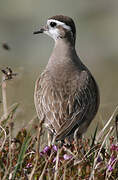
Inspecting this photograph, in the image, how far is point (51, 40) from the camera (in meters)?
26.1

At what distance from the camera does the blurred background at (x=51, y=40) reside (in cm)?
1991

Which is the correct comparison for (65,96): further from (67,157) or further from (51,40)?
(51,40)

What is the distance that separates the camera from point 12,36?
27047mm

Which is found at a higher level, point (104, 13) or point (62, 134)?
point (104, 13)

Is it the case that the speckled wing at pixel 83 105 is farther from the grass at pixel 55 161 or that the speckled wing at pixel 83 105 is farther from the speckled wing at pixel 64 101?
the grass at pixel 55 161

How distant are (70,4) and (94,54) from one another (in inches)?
296

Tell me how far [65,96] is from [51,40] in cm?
1806

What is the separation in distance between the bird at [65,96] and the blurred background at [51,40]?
674cm

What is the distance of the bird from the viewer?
7.93 metres

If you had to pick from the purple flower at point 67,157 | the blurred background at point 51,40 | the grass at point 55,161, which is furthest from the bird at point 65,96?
the blurred background at point 51,40

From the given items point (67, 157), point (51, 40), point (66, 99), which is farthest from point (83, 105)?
point (51, 40)

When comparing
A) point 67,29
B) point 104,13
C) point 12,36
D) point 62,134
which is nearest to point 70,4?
point 104,13

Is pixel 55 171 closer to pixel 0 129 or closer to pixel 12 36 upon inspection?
pixel 0 129

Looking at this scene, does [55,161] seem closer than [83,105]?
Yes
